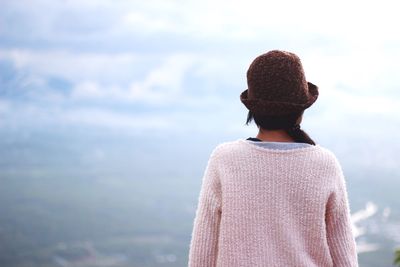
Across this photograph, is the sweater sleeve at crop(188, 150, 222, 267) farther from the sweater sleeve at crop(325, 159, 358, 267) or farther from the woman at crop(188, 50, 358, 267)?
the sweater sleeve at crop(325, 159, 358, 267)

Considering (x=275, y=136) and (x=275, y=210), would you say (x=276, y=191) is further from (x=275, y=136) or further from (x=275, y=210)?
(x=275, y=136)

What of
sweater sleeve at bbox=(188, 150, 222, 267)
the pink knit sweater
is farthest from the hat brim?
sweater sleeve at bbox=(188, 150, 222, 267)

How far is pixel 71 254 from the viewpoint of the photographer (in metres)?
165

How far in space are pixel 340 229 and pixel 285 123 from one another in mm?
509

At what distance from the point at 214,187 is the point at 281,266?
0.43m

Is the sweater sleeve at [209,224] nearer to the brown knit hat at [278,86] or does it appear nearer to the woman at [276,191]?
→ the woman at [276,191]

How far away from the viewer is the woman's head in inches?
115

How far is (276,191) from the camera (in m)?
2.93

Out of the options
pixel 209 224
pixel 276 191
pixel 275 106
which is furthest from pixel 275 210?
pixel 275 106

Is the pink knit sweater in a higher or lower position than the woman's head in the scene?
lower

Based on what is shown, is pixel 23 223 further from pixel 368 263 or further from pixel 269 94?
pixel 269 94

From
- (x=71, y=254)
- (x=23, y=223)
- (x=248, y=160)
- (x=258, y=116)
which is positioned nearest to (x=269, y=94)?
(x=258, y=116)

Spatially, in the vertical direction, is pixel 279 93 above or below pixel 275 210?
above

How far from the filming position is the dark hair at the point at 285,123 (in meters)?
2.94
